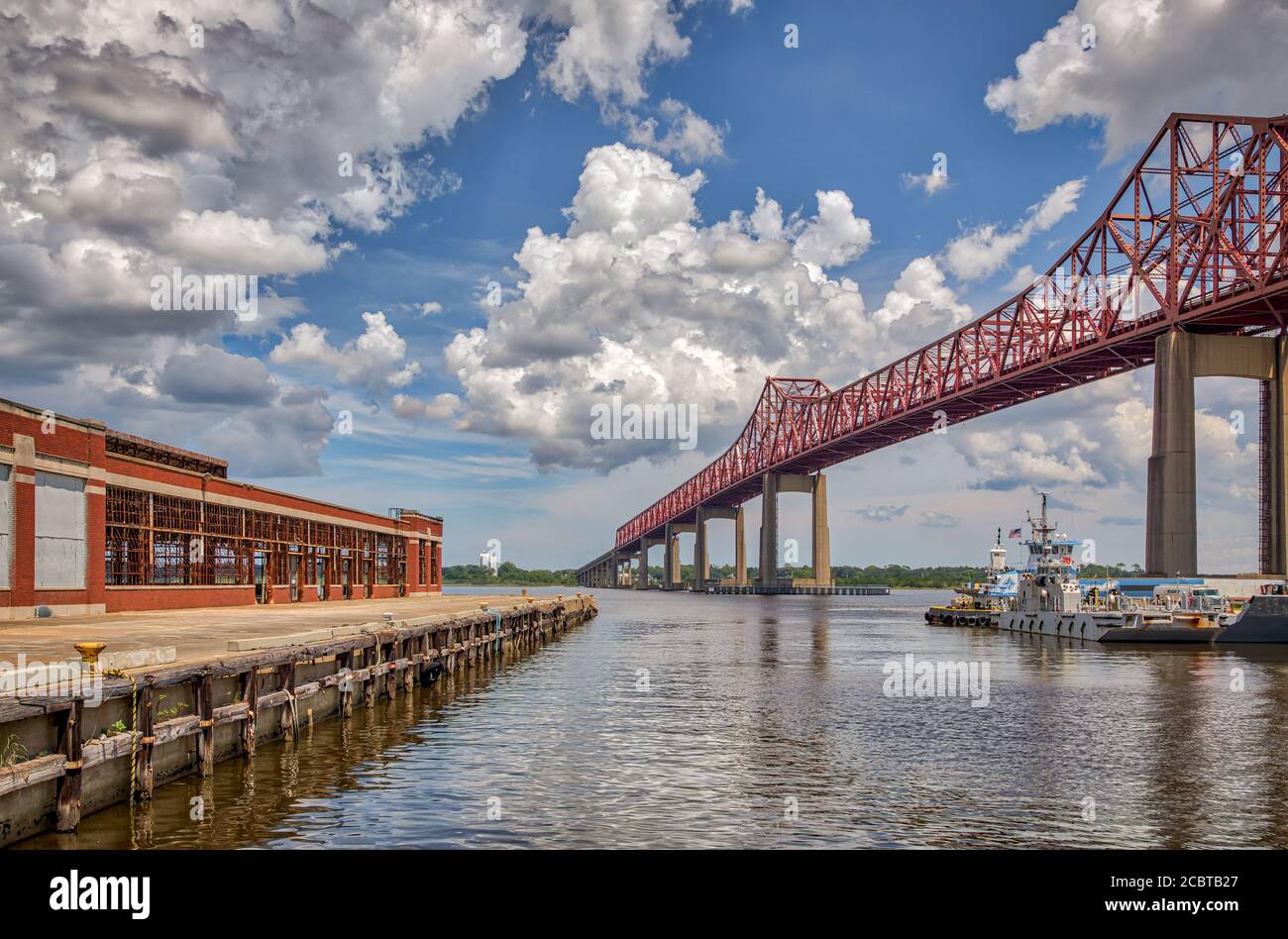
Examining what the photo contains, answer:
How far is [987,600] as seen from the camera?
84750mm

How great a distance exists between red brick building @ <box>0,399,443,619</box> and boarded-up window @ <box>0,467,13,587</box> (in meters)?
0.03

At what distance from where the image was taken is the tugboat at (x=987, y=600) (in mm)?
81312

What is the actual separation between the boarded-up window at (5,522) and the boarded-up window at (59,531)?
1276 millimetres

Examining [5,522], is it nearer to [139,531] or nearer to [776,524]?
[139,531]

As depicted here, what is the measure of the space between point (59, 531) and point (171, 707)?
19.9 metres

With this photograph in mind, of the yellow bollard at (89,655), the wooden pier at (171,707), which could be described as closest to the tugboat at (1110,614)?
the wooden pier at (171,707)

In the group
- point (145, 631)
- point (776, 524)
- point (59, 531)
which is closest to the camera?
point (145, 631)

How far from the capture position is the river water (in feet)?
50.8

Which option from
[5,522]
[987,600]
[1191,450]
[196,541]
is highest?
[1191,450]

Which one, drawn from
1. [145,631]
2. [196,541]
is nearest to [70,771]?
[145,631]

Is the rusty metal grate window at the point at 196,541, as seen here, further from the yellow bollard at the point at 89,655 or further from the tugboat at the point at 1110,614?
the tugboat at the point at 1110,614

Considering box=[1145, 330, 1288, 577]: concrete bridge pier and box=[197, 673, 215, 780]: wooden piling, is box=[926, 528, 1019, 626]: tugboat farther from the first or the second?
box=[197, 673, 215, 780]: wooden piling

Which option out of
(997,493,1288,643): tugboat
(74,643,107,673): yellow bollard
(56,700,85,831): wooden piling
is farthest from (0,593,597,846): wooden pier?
(997,493,1288,643): tugboat
